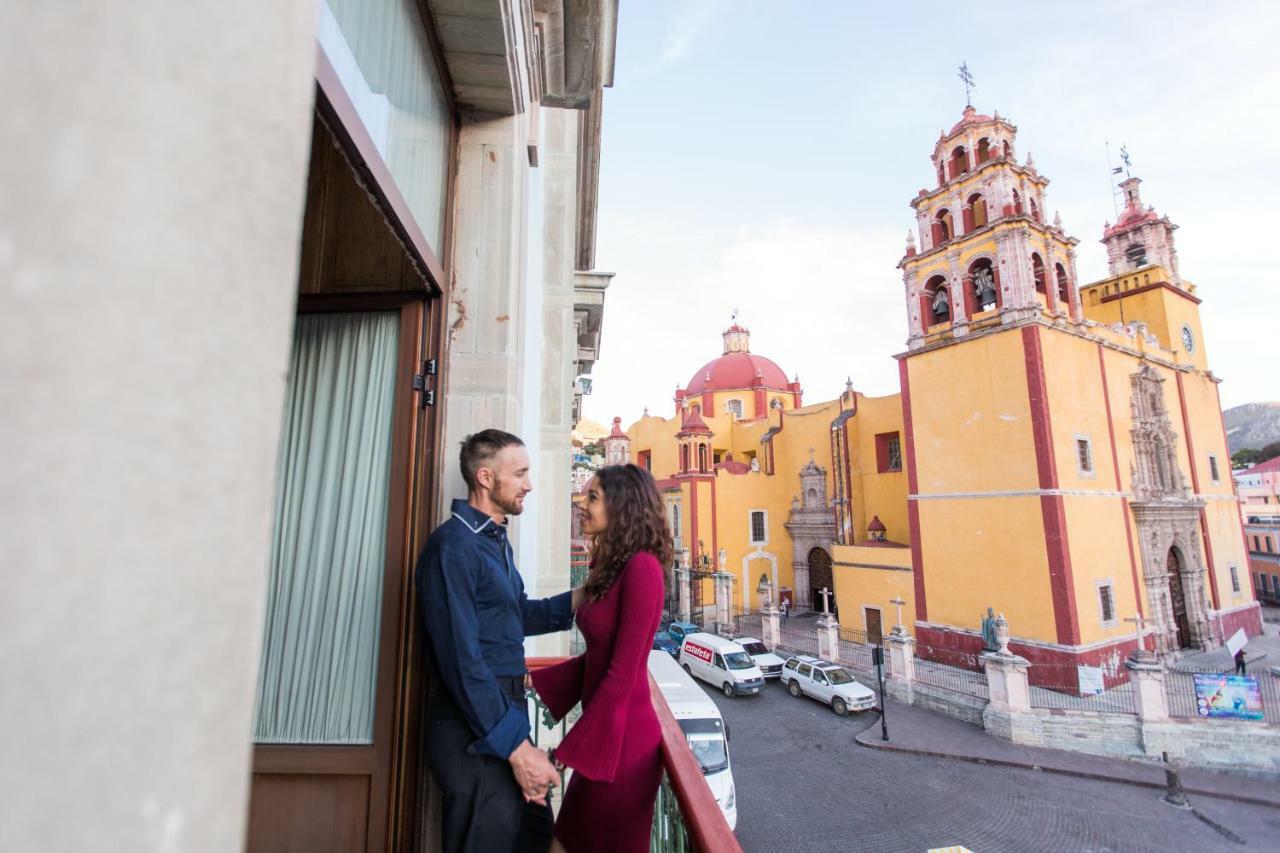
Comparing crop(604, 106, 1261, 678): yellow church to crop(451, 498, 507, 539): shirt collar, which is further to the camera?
crop(604, 106, 1261, 678): yellow church

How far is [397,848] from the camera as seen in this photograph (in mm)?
1700

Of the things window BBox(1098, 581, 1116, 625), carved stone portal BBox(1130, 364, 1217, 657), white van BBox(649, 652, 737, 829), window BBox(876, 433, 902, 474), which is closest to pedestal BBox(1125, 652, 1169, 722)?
window BBox(1098, 581, 1116, 625)

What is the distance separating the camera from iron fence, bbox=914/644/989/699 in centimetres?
1332

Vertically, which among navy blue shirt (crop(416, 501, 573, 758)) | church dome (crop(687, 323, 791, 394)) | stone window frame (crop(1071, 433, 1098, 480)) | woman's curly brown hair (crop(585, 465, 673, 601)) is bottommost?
navy blue shirt (crop(416, 501, 573, 758))

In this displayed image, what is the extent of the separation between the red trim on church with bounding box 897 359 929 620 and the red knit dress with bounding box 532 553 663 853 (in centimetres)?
1671

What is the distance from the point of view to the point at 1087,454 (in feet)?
50.1

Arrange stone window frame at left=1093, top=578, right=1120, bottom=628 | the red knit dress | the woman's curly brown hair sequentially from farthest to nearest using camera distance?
1. stone window frame at left=1093, top=578, right=1120, bottom=628
2. the woman's curly brown hair
3. the red knit dress

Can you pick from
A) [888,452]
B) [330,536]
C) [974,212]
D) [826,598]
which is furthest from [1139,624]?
[330,536]

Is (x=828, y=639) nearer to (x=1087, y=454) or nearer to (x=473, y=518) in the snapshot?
(x=1087, y=454)

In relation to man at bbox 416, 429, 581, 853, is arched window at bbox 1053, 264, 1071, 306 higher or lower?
higher

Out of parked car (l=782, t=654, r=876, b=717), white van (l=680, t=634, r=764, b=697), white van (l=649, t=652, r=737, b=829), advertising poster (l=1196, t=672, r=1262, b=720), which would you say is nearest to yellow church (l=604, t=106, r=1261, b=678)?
advertising poster (l=1196, t=672, r=1262, b=720)

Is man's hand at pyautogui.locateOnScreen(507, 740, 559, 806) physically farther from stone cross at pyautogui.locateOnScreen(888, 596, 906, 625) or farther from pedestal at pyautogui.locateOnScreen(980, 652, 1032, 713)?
stone cross at pyautogui.locateOnScreen(888, 596, 906, 625)

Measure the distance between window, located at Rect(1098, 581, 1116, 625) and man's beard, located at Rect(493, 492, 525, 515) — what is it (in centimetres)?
1725

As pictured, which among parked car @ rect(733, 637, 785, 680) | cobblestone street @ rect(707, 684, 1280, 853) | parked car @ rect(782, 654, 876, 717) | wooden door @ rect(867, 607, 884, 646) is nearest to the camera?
cobblestone street @ rect(707, 684, 1280, 853)
